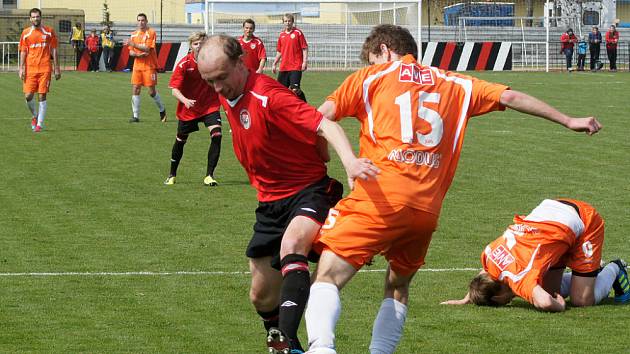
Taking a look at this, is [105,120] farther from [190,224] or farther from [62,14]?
[62,14]

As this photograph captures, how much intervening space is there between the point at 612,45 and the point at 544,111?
139ft

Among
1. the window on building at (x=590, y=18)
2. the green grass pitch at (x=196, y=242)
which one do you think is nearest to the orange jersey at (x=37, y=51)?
the green grass pitch at (x=196, y=242)

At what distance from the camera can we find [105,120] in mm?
24172

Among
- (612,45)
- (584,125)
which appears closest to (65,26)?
(612,45)

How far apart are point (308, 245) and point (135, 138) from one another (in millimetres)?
14612

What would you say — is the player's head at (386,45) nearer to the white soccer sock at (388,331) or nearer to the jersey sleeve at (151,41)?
the white soccer sock at (388,331)

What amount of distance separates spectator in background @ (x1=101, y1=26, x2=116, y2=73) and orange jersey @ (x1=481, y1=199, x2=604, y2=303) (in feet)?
124

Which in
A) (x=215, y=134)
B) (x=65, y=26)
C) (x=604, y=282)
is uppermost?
(x=65, y=26)

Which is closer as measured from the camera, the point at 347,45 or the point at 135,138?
the point at 135,138

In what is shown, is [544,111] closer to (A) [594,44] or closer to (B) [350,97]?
(B) [350,97]

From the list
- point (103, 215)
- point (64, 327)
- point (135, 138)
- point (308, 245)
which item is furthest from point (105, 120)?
point (308, 245)

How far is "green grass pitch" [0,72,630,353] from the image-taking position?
7.21 metres

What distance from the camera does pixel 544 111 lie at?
5.76 metres

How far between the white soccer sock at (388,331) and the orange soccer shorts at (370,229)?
1.37 feet
